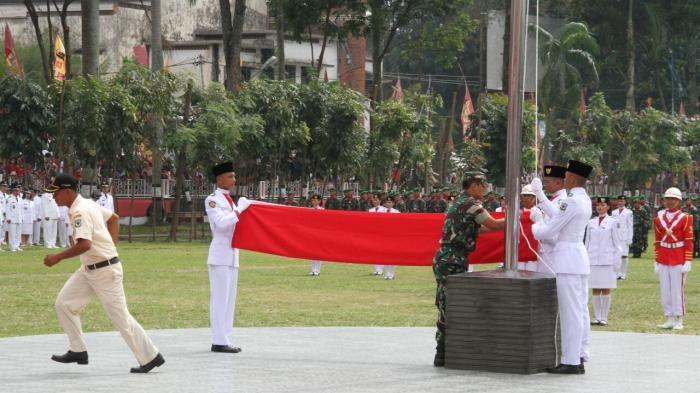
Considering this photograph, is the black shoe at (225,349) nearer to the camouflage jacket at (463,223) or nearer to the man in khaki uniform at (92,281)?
the man in khaki uniform at (92,281)

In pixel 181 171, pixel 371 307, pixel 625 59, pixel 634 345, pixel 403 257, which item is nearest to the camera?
pixel 403 257

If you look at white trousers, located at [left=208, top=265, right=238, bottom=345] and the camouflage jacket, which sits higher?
the camouflage jacket

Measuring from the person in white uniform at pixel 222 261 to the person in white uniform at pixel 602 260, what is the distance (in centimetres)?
590

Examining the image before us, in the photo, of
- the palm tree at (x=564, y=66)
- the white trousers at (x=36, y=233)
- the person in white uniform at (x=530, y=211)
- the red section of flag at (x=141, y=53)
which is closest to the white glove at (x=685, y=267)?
the person in white uniform at (x=530, y=211)

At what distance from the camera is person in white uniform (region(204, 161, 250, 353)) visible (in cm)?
1381

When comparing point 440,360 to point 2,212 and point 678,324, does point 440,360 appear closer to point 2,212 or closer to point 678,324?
point 678,324

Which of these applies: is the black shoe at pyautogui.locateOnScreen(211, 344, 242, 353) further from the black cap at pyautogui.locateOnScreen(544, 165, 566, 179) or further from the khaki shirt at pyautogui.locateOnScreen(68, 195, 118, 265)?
the black cap at pyautogui.locateOnScreen(544, 165, 566, 179)

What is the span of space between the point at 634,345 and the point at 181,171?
2968 centimetres

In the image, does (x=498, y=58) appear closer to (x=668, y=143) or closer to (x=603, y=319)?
(x=668, y=143)

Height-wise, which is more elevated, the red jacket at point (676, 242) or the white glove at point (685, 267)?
the red jacket at point (676, 242)

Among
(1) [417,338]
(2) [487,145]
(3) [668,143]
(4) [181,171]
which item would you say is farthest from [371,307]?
(3) [668,143]

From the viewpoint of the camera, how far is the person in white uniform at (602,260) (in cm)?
1836

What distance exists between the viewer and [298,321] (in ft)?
58.8

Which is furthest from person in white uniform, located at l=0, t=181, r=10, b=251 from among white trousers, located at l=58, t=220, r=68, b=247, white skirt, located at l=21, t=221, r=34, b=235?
white trousers, located at l=58, t=220, r=68, b=247
